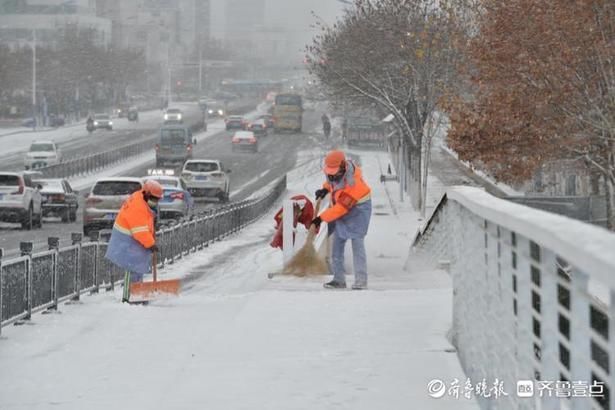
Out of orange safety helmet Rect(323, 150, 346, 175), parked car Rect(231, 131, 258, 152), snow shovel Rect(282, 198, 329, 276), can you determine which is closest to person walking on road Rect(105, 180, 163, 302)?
orange safety helmet Rect(323, 150, 346, 175)

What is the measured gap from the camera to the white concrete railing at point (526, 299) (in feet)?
12.7

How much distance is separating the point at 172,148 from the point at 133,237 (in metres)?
69.5

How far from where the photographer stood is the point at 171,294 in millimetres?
15898

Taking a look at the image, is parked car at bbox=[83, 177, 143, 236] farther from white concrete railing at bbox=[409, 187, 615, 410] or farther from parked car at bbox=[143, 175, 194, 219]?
white concrete railing at bbox=[409, 187, 615, 410]

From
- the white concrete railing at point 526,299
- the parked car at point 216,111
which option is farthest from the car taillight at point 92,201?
the parked car at point 216,111

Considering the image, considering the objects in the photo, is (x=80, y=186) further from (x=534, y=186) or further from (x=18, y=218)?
(x=18, y=218)

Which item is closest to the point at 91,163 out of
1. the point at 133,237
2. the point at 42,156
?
the point at 42,156

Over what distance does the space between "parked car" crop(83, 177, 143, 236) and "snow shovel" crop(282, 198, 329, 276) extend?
19.7m

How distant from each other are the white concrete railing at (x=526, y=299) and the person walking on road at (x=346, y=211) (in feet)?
18.4

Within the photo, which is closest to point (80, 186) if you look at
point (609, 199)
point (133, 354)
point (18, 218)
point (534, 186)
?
point (534, 186)

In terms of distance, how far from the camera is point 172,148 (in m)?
84.6

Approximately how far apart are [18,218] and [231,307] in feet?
91.2

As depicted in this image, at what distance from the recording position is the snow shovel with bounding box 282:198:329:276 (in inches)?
714
